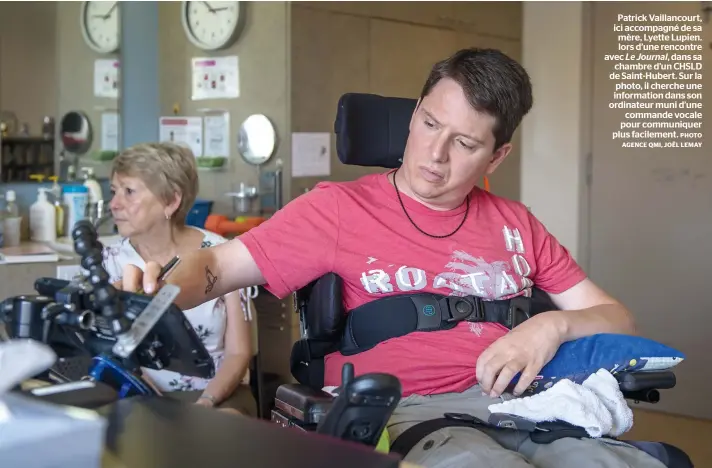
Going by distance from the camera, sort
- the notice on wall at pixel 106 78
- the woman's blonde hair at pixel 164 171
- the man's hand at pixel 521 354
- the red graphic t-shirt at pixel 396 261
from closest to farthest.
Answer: the man's hand at pixel 521 354, the red graphic t-shirt at pixel 396 261, the woman's blonde hair at pixel 164 171, the notice on wall at pixel 106 78

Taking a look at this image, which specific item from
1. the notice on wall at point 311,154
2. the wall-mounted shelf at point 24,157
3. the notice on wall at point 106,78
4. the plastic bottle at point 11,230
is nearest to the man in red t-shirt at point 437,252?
the notice on wall at point 311,154

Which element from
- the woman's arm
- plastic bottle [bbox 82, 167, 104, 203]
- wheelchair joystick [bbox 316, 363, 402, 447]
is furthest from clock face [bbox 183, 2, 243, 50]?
wheelchair joystick [bbox 316, 363, 402, 447]

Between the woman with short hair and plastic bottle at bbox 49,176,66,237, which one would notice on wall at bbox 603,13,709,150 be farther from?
plastic bottle at bbox 49,176,66,237

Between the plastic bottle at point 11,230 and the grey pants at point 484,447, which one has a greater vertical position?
the plastic bottle at point 11,230

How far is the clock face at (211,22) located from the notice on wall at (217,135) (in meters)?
0.29

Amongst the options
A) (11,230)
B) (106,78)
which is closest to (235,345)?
(11,230)

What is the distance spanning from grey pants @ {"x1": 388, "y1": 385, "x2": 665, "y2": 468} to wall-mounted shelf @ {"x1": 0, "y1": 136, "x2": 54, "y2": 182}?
2.34 metres

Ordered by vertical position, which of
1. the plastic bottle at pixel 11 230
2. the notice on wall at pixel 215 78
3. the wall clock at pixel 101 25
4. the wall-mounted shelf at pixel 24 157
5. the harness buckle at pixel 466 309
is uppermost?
the wall clock at pixel 101 25

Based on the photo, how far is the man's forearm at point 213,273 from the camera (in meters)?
1.41

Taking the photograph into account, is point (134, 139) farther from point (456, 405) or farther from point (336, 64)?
point (456, 405)

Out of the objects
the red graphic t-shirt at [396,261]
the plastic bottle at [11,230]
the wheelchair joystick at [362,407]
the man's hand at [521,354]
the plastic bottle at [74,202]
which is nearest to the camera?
the wheelchair joystick at [362,407]

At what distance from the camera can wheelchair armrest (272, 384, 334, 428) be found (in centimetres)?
132

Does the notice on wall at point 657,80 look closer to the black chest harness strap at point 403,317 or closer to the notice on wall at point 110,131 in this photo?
the notice on wall at point 110,131

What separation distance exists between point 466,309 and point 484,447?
0.39 meters
